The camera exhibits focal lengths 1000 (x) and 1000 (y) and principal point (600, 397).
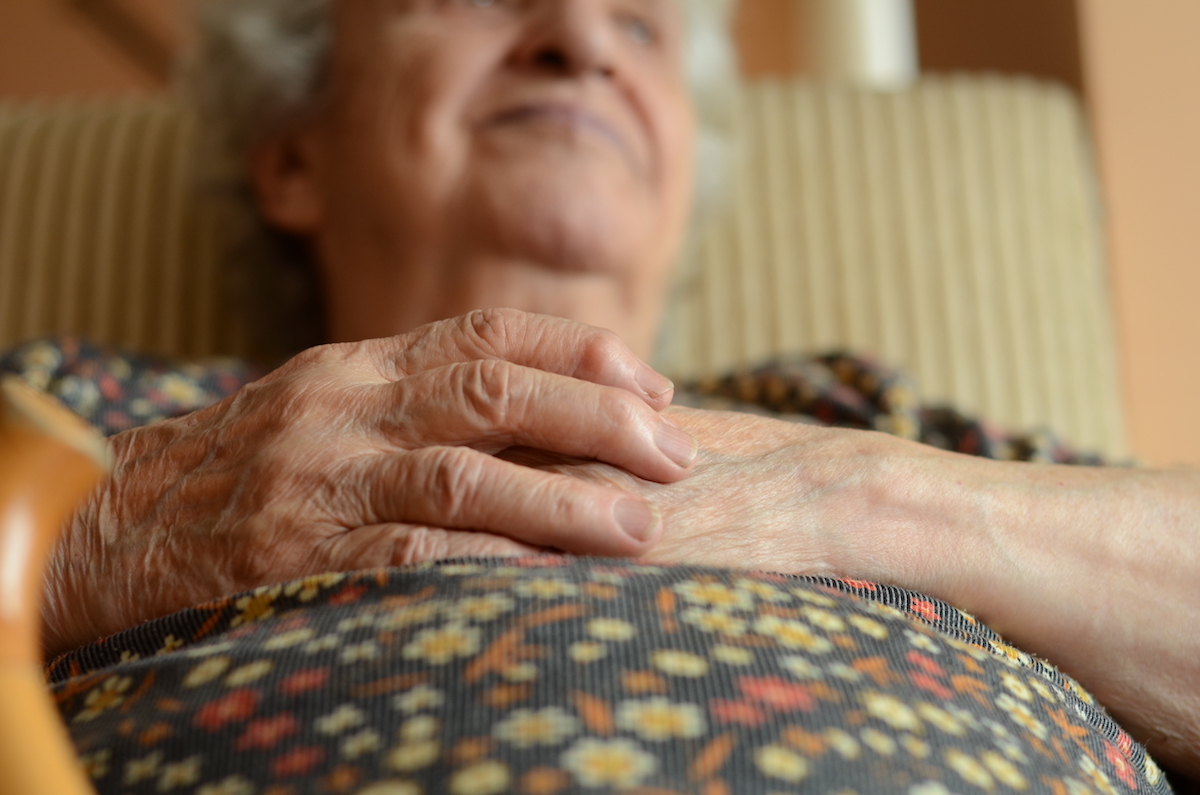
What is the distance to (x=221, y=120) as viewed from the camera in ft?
3.69

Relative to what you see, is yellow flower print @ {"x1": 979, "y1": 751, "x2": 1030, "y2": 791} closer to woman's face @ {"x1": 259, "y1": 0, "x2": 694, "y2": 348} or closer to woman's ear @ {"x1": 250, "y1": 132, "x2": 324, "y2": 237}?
woman's face @ {"x1": 259, "y1": 0, "x2": 694, "y2": 348}

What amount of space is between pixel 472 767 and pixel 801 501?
0.25 meters

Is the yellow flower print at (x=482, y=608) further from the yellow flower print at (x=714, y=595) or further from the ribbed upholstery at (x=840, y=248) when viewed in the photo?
the ribbed upholstery at (x=840, y=248)

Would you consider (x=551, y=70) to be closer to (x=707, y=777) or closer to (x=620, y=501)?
(x=620, y=501)

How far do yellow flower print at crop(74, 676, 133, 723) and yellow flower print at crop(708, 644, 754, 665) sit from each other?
0.23 metres

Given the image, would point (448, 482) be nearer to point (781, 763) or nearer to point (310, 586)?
point (310, 586)

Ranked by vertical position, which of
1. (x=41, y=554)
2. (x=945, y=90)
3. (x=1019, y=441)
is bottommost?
(x=1019, y=441)

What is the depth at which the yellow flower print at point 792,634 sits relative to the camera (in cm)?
40

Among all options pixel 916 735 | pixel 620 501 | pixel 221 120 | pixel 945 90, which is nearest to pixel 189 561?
pixel 620 501

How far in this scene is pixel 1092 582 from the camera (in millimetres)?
528

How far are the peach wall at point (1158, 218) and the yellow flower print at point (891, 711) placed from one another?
1024 mm

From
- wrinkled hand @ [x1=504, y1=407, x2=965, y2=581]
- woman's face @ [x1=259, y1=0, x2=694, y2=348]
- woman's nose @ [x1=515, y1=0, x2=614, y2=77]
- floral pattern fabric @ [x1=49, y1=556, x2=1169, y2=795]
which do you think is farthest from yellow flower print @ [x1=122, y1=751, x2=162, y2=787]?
woman's nose @ [x1=515, y1=0, x2=614, y2=77]

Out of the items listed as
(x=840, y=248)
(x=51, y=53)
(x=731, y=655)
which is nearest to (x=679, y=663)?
(x=731, y=655)

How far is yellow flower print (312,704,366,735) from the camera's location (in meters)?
0.34
